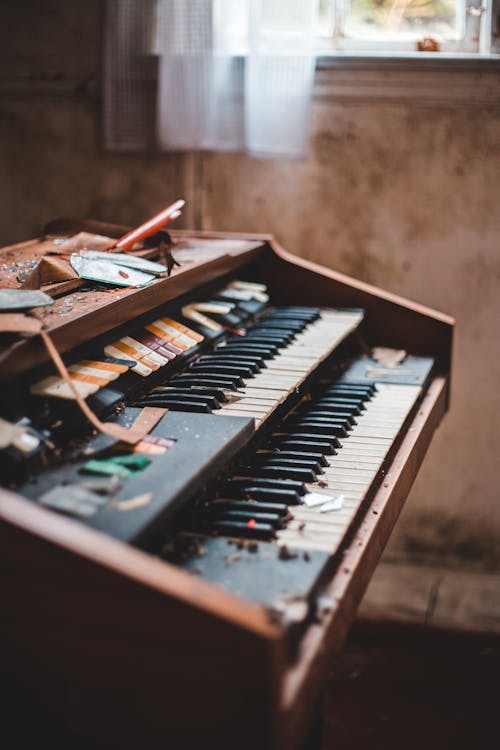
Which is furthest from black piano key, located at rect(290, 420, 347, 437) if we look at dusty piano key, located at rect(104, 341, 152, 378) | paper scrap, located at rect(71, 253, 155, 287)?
paper scrap, located at rect(71, 253, 155, 287)

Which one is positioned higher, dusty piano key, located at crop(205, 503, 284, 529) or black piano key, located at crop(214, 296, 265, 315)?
black piano key, located at crop(214, 296, 265, 315)

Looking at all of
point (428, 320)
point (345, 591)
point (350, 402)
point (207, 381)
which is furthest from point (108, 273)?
point (428, 320)

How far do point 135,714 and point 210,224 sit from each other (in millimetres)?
2617

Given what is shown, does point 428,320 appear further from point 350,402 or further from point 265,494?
point 265,494

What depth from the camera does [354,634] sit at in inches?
140

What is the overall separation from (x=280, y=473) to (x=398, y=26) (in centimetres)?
233

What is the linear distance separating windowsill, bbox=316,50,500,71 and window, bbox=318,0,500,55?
7 cm

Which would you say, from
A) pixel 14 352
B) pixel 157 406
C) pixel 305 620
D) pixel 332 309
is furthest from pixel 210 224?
pixel 305 620

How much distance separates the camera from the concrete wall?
10.9 ft

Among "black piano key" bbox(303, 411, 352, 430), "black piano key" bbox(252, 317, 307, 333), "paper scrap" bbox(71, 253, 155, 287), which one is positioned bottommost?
"black piano key" bbox(303, 411, 352, 430)

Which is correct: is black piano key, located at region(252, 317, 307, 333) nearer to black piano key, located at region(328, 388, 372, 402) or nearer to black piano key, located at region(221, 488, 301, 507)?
black piano key, located at region(328, 388, 372, 402)

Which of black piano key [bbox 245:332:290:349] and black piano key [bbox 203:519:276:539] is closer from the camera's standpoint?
black piano key [bbox 203:519:276:539]

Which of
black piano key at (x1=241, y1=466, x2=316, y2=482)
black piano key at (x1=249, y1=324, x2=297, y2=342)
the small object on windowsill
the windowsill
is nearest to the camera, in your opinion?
black piano key at (x1=241, y1=466, x2=316, y2=482)

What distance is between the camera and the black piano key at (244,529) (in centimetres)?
155
